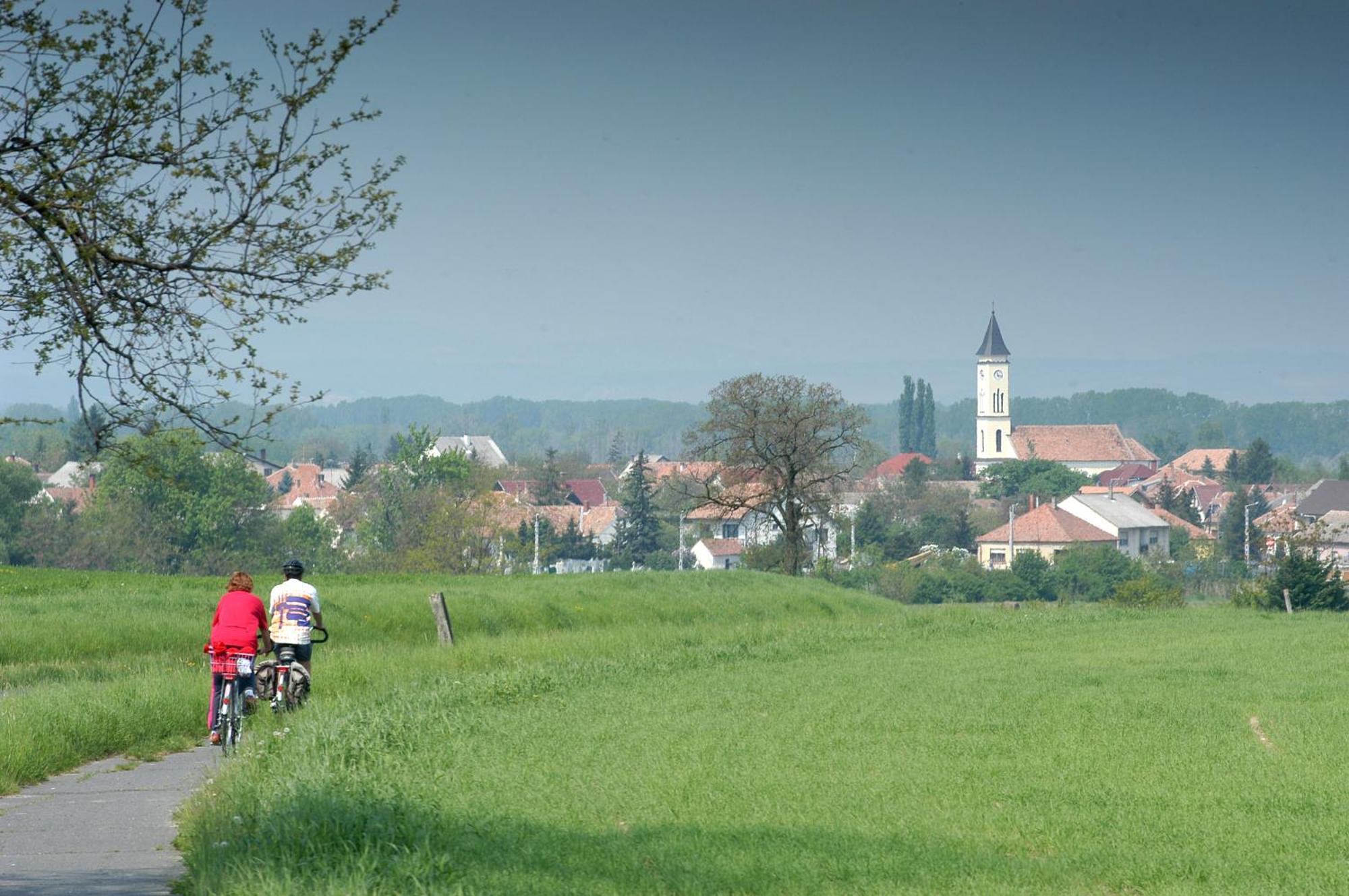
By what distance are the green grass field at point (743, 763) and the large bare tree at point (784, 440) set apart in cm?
3608

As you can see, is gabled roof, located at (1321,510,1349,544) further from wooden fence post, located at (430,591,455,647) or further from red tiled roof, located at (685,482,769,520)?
wooden fence post, located at (430,591,455,647)

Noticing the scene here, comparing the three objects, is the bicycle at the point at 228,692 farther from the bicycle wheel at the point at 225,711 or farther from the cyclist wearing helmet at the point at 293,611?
the cyclist wearing helmet at the point at 293,611

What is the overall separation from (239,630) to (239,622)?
78 mm

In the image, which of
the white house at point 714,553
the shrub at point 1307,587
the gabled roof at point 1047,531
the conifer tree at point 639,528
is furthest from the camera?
the white house at point 714,553

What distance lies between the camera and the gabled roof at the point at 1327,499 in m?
175

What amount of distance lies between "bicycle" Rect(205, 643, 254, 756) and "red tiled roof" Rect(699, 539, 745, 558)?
137m

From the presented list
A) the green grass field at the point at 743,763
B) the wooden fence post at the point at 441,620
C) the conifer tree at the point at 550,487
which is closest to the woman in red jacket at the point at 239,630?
the green grass field at the point at 743,763

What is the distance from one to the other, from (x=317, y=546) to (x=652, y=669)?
105 meters

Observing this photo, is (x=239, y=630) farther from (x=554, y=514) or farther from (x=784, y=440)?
(x=554, y=514)

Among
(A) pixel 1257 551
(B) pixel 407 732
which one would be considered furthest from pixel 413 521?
(B) pixel 407 732

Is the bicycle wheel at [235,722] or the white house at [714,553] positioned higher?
the bicycle wheel at [235,722]

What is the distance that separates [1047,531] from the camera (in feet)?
504

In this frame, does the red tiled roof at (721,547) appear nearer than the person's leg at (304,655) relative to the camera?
No

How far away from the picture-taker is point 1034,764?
13.1 m
